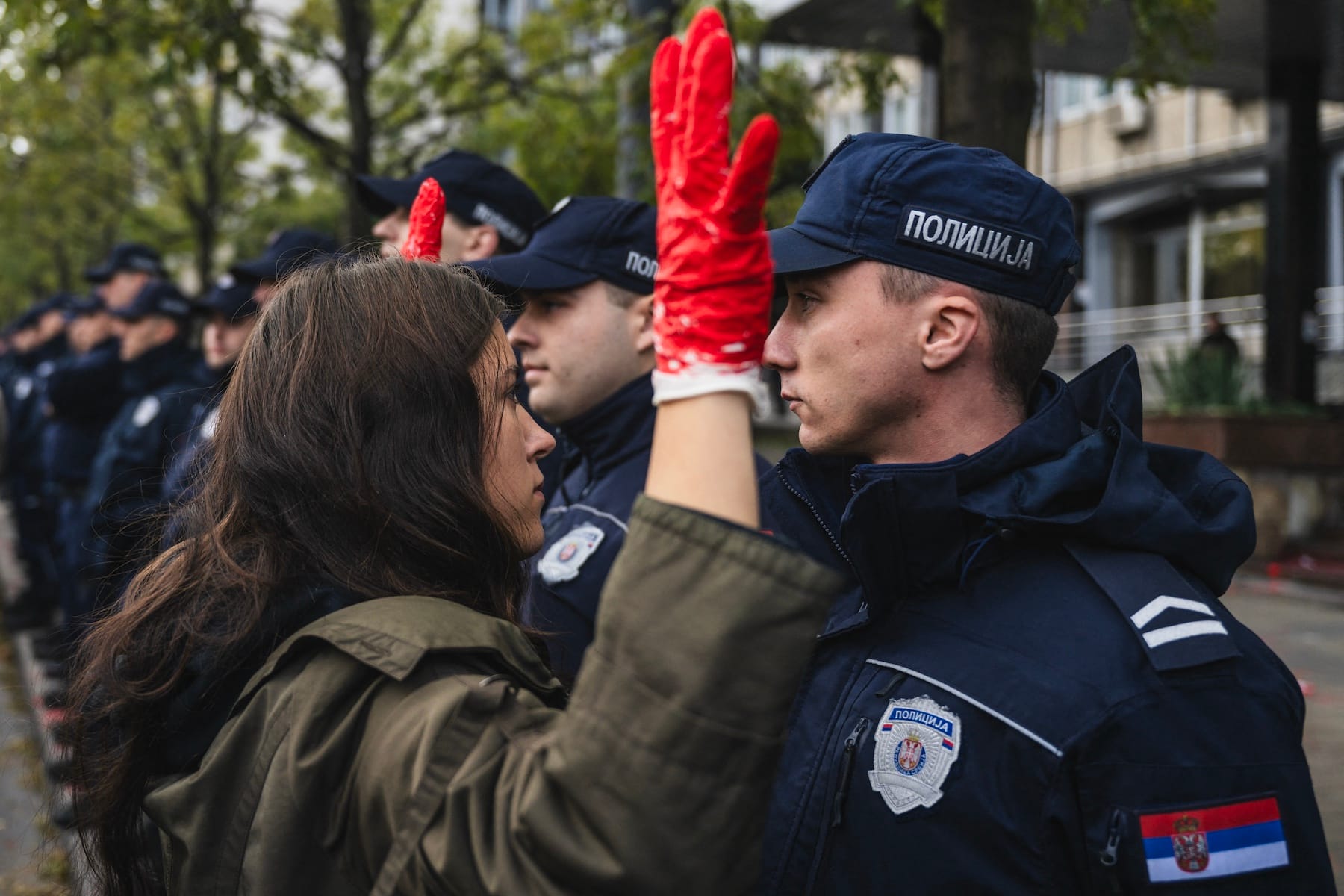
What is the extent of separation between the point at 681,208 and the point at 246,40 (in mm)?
7174

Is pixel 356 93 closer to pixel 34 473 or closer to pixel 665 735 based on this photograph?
pixel 34 473

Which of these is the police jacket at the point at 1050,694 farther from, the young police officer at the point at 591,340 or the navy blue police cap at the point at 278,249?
the navy blue police cap at the point at 278,249

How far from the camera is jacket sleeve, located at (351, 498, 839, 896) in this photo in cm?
120

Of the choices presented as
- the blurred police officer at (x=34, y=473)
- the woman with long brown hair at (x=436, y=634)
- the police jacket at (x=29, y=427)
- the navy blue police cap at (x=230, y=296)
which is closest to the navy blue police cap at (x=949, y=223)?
the woman with long brown hair at (x=436, y=634)

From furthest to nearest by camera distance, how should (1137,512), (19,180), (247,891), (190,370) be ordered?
1. (19,180)
2. (190,370)
3. (1137,512)
4. (247,891)

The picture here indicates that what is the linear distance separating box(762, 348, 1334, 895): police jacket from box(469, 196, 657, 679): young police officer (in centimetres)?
125

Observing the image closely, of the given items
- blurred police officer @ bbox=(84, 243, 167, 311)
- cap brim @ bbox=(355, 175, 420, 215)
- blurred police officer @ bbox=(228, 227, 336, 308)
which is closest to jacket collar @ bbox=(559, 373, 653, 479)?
cap brim @ bbox=(355, 175, 420, 215)

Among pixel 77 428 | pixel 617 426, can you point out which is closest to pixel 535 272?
pixel 617 426

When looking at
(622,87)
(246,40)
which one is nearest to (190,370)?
(246,40)

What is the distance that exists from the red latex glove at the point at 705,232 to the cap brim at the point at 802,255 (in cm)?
77

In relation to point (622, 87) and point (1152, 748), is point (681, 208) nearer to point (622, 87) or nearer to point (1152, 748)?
point (1152, 748)

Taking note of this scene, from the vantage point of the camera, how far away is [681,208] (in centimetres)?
128

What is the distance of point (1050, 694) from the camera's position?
175 centimetres

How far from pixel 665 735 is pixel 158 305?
6646 millimetres
